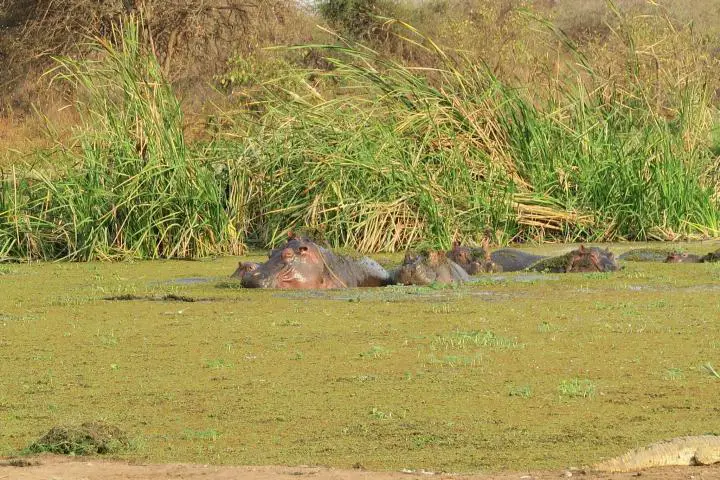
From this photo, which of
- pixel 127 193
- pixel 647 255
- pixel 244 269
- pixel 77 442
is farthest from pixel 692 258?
pixel 77 442

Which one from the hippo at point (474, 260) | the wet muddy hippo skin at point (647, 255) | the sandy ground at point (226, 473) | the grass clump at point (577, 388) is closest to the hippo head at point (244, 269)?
the hippo at point (474, 260)

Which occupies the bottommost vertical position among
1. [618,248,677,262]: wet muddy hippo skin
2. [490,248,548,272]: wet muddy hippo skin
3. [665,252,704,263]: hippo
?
[618,248,677,262]: wet muddy hippo skin

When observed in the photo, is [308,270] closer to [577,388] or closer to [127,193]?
[127,193]

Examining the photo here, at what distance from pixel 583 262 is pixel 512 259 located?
76 cm

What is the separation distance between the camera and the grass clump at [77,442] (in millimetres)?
4508

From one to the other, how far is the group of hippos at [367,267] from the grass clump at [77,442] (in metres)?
5.04

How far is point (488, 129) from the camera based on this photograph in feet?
44.2

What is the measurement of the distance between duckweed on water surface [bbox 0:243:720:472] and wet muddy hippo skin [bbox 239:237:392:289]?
0.26 metres

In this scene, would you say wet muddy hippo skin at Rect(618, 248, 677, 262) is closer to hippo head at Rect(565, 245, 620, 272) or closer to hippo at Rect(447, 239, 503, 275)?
hippo head at Rect(565, 245, 620, 272)

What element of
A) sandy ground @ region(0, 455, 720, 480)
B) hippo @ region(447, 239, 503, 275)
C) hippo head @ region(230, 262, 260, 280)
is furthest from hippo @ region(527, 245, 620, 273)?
sandy ground @ region(0, 455, 720, 480)

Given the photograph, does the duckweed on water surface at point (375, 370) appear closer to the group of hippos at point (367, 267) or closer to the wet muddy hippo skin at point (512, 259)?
the group of hippos at point (367, 267)

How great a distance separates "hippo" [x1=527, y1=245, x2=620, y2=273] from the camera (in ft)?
33.0

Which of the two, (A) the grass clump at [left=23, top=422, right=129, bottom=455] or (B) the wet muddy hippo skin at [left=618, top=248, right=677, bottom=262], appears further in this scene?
(B) the wet muddy hippo skin at [left=618, top=248, right=677, bottom=262]

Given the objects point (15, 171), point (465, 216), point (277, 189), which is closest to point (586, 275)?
point (465, 216)
